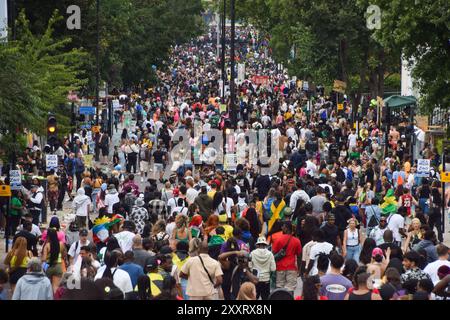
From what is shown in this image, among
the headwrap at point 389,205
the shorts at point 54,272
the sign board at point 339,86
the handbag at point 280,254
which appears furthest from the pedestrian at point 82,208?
the sign board at point 339,86

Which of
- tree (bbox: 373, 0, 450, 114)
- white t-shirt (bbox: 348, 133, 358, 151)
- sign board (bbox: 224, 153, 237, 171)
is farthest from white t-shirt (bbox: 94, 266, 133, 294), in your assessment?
white t-shirt (bbox: 348, 133, 358, 151)

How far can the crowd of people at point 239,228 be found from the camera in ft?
58.5

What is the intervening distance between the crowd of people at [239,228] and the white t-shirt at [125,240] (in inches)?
0.8

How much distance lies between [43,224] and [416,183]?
8776mm

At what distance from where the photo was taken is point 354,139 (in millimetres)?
48188

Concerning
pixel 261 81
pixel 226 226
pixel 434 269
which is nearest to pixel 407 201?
pixel 226 226

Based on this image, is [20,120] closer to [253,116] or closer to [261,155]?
[261,155]

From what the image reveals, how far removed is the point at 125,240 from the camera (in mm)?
22406

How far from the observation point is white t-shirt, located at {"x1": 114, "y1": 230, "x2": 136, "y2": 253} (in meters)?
22.3

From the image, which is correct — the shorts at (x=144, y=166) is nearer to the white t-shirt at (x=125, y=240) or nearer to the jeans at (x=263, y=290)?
the white t-shirt at (x=125, y=240)

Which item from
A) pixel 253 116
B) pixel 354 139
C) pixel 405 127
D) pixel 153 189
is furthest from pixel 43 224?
pixel 253 116

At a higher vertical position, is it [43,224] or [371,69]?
[371,69]

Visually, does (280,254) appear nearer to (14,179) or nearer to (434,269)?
(434,269)

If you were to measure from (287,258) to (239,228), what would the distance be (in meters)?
1.26
